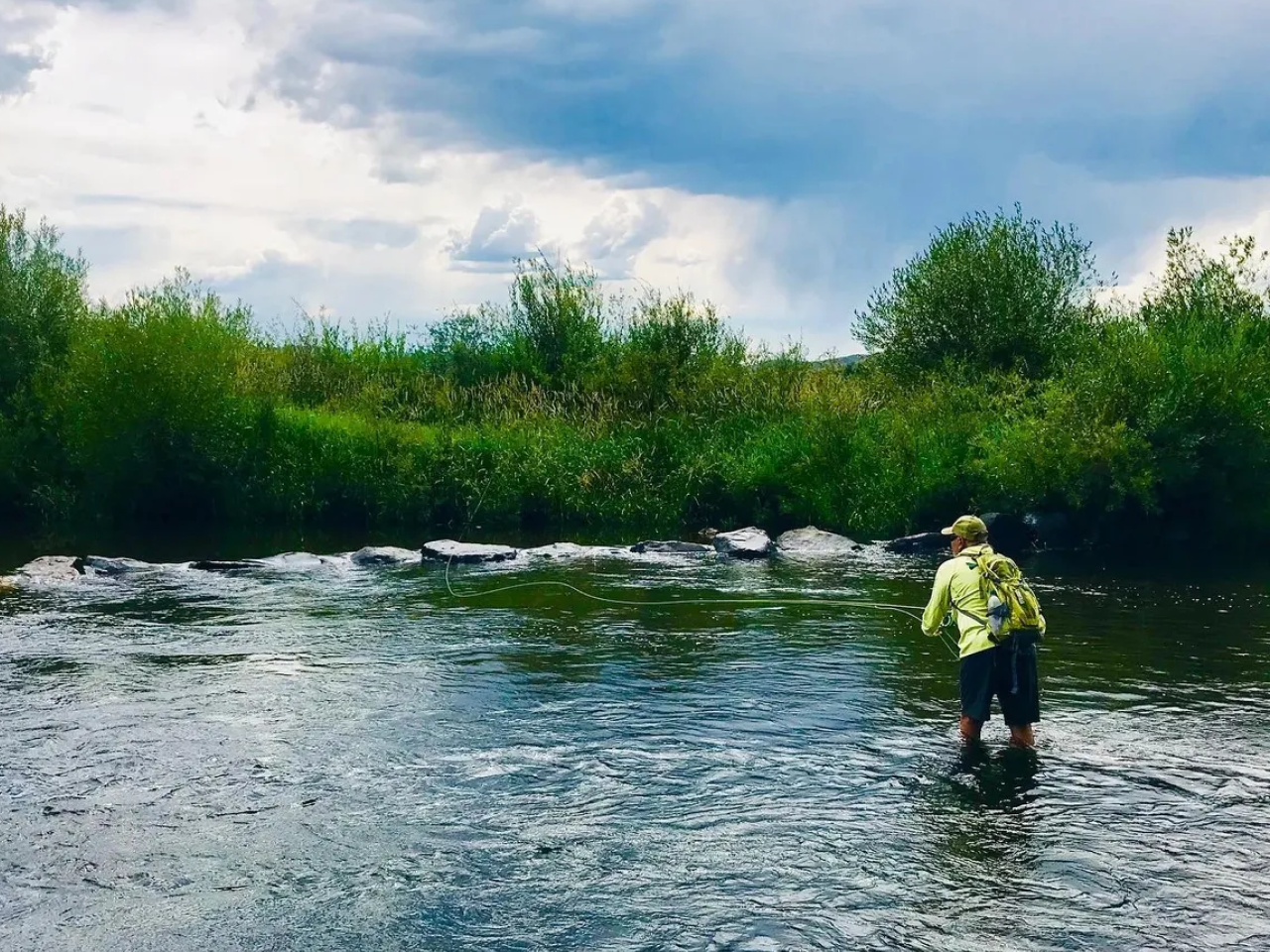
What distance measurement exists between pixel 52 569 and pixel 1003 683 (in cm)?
1954

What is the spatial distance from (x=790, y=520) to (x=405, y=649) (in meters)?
17.4

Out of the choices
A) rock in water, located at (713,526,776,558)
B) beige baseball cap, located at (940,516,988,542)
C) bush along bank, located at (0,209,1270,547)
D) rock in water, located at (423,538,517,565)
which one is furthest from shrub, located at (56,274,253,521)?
beige baseball cap, located at (940,516,988,542)

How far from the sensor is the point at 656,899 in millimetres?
7859

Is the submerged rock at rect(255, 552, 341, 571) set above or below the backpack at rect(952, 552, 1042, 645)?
below

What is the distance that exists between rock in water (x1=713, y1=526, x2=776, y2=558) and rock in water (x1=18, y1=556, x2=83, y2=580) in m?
13.2

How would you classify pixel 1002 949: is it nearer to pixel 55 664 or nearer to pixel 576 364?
pixel 55 664

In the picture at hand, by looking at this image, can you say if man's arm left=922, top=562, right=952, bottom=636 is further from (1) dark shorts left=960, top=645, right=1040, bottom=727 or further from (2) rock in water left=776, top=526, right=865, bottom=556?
(2) rock in water left=776, top=526, right=865, bottom=556

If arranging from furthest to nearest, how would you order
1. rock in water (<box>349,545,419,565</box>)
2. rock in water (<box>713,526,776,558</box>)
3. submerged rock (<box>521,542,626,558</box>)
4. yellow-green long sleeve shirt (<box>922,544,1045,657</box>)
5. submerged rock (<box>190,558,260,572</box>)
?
submerged rock (<box>521,542,626,558</box>)
rock in water (<box>713,526,776,558</box>)
rock in water (<box>349,545,419,565</box>)
submerged rock (<box>190,558,260,572</box>)
yellow-green long sleeve shirt (<box>922,544,1045,657</box>)

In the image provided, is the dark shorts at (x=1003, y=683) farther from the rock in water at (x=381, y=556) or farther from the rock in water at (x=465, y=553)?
the rock in water at (x=381, y=556)

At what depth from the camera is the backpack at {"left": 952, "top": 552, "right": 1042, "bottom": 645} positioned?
10.4 metres

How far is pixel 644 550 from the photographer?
2748cm

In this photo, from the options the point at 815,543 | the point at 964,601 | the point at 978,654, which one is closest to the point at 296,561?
the point at 815,543

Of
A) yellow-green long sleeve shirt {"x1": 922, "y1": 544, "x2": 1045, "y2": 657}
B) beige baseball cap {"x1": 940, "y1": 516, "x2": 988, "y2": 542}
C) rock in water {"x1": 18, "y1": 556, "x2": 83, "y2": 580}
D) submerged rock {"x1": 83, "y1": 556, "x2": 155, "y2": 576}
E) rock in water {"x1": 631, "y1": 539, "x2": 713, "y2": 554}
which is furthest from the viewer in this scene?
rock in water {"x1": 631, "y1": 539, "x2": 713, "y2": 554}

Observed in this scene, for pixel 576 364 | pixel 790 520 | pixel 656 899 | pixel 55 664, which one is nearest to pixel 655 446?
pixel 790 520
